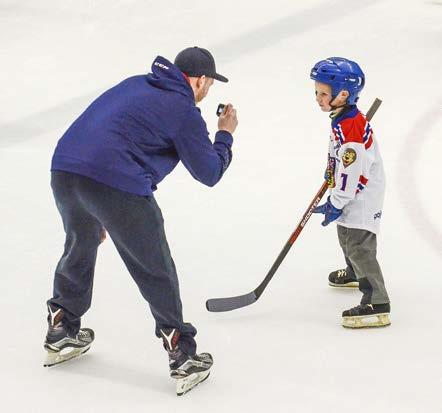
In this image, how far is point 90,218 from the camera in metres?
2.71

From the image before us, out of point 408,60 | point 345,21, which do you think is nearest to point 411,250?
point 408,60

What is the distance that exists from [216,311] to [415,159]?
A: 5.71 ft

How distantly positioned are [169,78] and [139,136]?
0.18 meters

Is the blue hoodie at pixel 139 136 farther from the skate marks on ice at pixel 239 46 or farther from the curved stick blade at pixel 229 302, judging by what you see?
the skate marks on ice at pixel 239 46

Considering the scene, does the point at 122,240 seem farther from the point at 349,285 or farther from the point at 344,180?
the point at 349,285

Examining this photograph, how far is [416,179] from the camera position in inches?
174

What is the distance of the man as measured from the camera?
257 centimetres

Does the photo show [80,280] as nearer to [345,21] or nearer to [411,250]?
[411,250]

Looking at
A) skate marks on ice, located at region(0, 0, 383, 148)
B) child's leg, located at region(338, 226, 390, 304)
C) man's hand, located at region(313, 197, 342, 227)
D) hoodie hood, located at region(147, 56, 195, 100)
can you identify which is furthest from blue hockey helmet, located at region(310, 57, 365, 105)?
skate marks on ice, located at region(0, 0, 383, 148)

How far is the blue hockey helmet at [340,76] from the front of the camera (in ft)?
9.80

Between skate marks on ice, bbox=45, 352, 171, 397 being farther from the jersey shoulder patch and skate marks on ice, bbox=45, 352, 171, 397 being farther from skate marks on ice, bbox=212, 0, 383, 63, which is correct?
A: skate marks on ice, bbox=212, 0, 383, 63

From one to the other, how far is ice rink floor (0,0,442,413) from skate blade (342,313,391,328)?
3cm

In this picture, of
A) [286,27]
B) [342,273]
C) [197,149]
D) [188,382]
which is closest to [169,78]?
[197,149]

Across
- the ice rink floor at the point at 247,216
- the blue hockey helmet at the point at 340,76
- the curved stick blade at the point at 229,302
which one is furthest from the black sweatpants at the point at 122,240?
the blue hockey helmet at the point at 340,76
